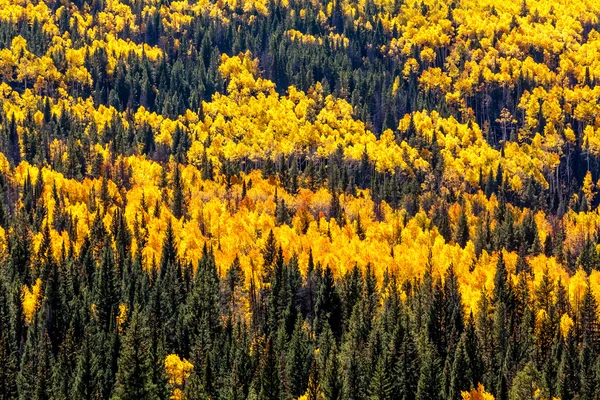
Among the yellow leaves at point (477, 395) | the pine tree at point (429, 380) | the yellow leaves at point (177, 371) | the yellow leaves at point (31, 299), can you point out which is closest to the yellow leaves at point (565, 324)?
the yellow leaves at point (477, 395)

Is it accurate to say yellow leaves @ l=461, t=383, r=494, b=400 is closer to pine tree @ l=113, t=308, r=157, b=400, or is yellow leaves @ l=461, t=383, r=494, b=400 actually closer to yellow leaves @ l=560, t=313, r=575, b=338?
yellow leaves @ l=560, t=313, r=575, b=338

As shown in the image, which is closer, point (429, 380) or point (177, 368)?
point (429, 380)

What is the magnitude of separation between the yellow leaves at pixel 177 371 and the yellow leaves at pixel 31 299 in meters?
28.1

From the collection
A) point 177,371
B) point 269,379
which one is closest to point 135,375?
point 269,379

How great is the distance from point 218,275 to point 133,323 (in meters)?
57.5

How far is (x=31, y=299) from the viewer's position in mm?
167250

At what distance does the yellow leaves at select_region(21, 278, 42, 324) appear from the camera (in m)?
164

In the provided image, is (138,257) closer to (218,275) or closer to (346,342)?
(218,275)

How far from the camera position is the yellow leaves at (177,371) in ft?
461

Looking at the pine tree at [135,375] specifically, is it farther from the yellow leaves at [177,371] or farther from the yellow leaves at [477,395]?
the yellow leaves at [477,395]

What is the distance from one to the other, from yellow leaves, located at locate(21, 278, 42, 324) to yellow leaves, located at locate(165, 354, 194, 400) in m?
28.1

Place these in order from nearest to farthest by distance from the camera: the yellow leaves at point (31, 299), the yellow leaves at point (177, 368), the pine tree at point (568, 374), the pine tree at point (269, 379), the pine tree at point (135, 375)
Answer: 1. the pine tree at point (135, 375)
2. the pine tree at point (269, 379)
3. the pine tree at point (568, 374)
4. the yellow leaves at point (177, 368)
5. the yellow leaves at point (31, 299)

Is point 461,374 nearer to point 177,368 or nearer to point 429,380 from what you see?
point 429,380

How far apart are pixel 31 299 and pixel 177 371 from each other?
1384 inches
